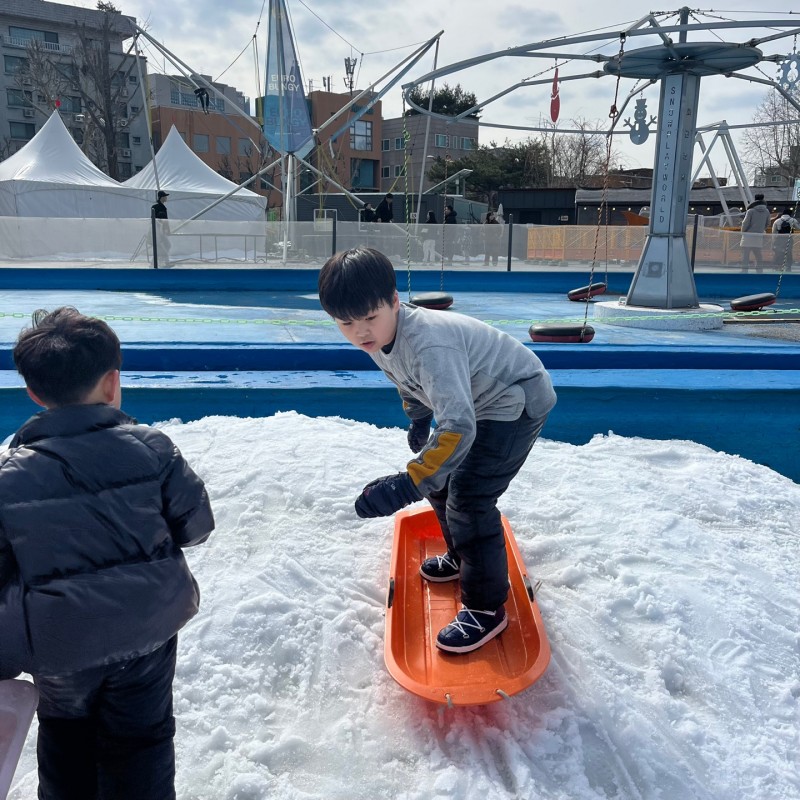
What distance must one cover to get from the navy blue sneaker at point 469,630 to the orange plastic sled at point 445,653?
25 millimetres

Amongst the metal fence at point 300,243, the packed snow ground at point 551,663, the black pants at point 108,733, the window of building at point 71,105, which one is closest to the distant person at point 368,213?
the metal fence at point 300,243

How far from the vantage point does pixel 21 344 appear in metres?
1.38

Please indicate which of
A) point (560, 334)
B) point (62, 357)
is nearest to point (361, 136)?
point (560, 334)

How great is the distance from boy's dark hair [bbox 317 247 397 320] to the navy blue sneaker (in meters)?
1.04

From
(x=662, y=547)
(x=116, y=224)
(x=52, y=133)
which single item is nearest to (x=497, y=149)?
(x=52, y=133)

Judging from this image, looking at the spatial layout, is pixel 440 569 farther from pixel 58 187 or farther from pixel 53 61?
pixel 53 61

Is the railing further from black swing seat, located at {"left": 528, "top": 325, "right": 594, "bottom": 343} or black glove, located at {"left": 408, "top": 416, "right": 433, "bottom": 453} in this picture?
black glove, located at {"left": 408, "top": 416, "right": 433, "bottom": 453}

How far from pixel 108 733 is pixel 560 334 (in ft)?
16.8

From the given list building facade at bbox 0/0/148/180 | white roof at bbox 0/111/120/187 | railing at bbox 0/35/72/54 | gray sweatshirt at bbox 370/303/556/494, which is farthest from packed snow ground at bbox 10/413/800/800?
railing at bbox 0/35/72/54

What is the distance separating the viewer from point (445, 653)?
7.16 feet

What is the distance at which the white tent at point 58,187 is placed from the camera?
2036cm

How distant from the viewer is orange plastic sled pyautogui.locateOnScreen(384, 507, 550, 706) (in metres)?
1.99

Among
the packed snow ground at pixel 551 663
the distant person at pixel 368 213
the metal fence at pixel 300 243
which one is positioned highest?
the distant person at pixel 368 213

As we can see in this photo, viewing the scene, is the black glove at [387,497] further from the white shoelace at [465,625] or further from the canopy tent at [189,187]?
the canopy tent at [189,187]
